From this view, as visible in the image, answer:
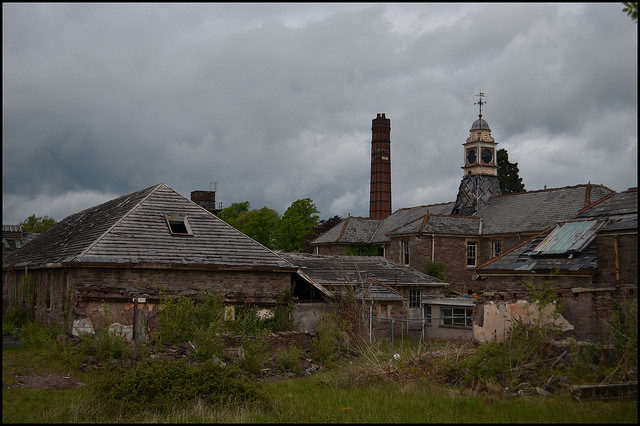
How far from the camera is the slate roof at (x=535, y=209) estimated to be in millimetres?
38156

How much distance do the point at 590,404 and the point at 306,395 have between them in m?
5.86

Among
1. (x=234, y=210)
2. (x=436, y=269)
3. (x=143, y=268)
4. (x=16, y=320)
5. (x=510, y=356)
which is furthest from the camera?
(x=234, y=210)

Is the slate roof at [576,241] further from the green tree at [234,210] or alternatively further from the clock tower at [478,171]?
the green tree at [234,210]

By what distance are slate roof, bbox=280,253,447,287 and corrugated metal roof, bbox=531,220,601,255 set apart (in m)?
11.0

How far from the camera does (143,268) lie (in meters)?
20.7

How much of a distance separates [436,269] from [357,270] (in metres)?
11.0

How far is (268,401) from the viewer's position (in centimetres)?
1241

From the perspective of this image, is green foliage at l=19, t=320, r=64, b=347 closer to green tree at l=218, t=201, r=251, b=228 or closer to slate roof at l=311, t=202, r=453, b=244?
slate roof at l=311, t=202, r=453, b=244

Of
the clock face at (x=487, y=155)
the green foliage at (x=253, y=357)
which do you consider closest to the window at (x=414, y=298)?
the green foliage at (x=253, y=357)

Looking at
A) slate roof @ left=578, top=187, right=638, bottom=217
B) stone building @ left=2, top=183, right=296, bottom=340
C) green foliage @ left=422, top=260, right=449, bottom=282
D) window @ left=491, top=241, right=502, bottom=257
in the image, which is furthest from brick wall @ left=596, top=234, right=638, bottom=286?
window @ left=491, top=241, right=502, bottom=257

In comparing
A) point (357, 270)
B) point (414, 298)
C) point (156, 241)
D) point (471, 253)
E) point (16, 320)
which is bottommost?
point (16, 320)

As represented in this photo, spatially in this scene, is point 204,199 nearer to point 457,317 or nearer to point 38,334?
point 457,317

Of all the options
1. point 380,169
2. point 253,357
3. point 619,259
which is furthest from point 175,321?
point 380,169

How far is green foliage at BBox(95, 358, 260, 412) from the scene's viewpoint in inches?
471
